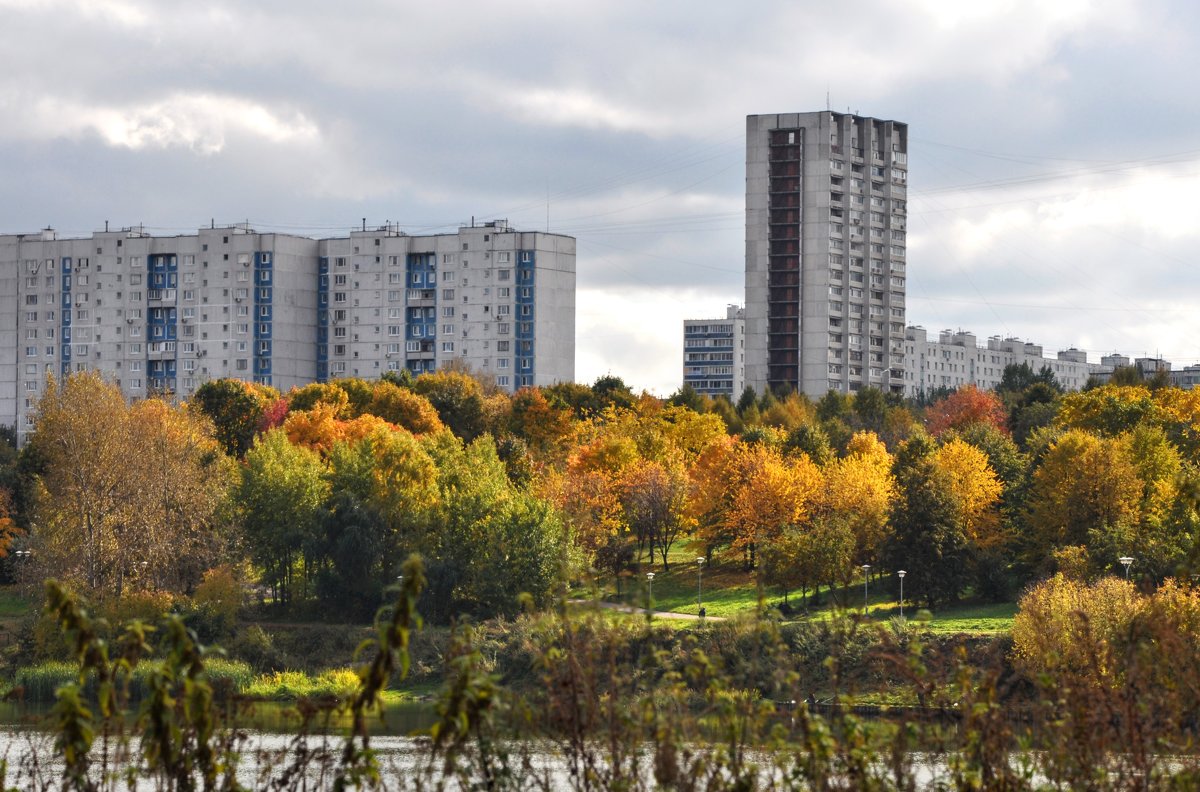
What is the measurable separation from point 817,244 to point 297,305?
51.7 meters

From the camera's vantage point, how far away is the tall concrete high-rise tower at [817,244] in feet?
533

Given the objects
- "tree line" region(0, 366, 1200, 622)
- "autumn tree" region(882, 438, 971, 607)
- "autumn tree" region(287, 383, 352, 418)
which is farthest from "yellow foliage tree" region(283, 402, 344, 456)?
"autumn tree" region(882, 438, 971, 607)

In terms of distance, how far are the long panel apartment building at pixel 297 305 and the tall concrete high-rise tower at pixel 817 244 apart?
63.5 ft

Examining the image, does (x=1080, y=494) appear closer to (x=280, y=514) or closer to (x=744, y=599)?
(x=744, y=599)

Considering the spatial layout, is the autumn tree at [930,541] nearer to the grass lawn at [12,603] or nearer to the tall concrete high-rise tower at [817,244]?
the grass lawn at [12,603]

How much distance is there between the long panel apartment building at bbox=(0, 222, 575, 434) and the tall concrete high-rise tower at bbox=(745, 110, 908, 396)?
63.5 feet

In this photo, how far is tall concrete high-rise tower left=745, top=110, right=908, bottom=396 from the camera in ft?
533

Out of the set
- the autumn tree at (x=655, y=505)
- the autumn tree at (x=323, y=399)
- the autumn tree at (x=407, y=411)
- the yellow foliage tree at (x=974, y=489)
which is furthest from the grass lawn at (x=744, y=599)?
the autumn tree at (x=323, y=399)

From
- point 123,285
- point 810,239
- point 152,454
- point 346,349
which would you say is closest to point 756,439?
point 152,454

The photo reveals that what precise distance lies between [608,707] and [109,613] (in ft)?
194

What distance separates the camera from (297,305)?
167000 millimetres

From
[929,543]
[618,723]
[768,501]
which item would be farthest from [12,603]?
[618,723]

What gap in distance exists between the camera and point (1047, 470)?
79.1 m

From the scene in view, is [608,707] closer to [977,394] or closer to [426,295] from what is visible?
[977,394]
